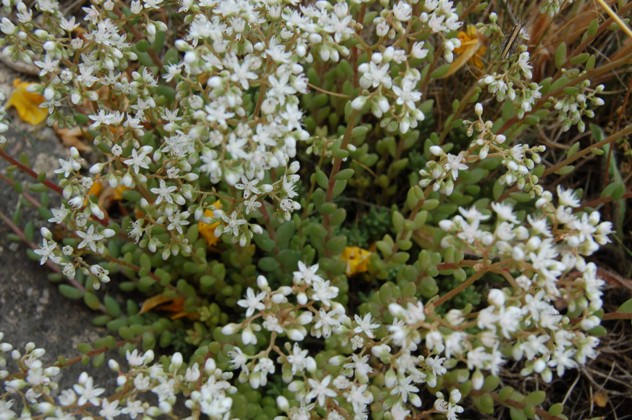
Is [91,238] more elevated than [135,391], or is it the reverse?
[91,238]

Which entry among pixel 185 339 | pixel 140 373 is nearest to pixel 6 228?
pixel 185 339

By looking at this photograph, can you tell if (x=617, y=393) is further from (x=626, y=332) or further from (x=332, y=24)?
(x=332, y=24)

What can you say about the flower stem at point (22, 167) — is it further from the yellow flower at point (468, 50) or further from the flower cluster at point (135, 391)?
the yellow flower at point (468, 50)

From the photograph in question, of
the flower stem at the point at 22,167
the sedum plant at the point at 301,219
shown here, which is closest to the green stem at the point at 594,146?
the sedum plant at the point at 301,219

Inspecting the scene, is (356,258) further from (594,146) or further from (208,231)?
(594,146)

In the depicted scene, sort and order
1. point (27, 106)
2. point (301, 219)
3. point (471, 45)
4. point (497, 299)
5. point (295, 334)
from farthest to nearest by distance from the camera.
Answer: point (27, 106) < point (471, 45) < point (301, 219) < point (295, 334) < point (497, 299)

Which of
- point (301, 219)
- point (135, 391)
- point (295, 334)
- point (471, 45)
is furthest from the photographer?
point (471, 45)

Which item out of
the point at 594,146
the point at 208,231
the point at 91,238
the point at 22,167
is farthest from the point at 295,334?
the point at 594,146
